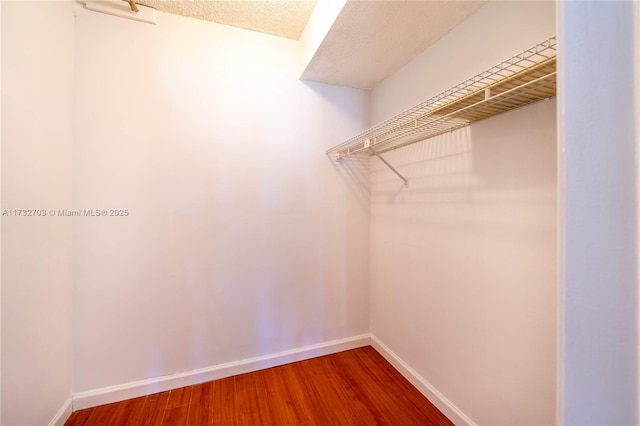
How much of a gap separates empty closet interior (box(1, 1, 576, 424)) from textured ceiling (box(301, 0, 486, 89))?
0.07 ft

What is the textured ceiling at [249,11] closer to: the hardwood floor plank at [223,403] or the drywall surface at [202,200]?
the drywall surface at [202,200]

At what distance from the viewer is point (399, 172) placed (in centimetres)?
168

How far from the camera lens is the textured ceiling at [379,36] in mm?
1164

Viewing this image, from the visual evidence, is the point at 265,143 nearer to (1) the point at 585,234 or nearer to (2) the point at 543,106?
(2) the point at 543,106

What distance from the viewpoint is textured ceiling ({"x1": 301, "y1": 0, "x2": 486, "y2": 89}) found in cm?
116

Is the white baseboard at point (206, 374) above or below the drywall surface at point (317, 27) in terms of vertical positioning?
below

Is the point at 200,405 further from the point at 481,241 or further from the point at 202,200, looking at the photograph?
the point at 481,241

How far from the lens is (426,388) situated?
1.44m

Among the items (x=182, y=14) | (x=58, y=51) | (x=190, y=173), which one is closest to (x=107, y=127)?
(x=58, y=51)

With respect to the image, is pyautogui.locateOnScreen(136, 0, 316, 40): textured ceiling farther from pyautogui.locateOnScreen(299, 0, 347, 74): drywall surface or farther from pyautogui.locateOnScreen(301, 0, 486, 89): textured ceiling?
pyautogui.locateOnScreen(301, 0, 486, 89): textured ceiling
